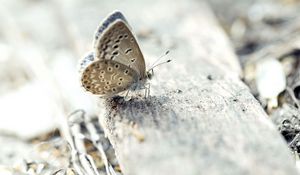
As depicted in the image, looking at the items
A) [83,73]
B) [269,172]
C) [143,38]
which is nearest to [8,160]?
[83,73]

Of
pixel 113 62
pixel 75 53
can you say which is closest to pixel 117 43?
pixel 113 62

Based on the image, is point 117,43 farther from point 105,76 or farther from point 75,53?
point 75,53

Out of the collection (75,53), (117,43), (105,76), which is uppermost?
(75,53)

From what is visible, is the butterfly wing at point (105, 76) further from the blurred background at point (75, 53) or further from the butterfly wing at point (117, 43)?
the blurred background at point (75, 53)

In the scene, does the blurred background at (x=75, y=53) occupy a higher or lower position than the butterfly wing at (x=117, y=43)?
higher

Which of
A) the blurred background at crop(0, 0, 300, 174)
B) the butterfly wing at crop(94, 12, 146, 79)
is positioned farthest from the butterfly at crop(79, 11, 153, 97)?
the blurred background at crop(0, 0, 300, 174)

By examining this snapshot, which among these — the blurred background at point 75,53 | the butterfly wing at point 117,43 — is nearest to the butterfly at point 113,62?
the butterfly wing at point 117,43

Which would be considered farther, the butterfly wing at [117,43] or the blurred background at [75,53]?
the blurred background at [75,53]
